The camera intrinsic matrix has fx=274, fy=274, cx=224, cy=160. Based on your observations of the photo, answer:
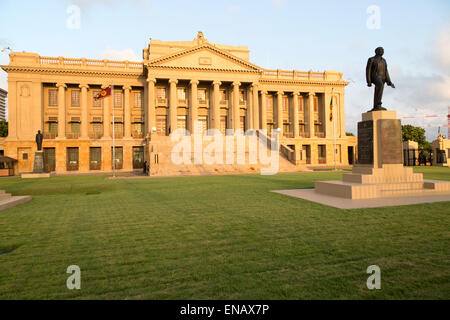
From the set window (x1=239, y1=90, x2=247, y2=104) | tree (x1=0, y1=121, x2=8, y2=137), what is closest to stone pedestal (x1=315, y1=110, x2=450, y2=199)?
window (x1=239, y1=90, x2=247, y2=104)

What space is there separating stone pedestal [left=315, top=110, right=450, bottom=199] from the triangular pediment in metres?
33.6

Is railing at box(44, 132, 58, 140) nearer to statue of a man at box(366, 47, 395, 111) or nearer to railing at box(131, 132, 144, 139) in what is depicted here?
railing at box(131, 132, 144, 139)

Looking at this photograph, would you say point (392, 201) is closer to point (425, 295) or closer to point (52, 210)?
point (425, 295)

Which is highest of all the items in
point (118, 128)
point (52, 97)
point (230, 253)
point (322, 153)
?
point (52, 97)

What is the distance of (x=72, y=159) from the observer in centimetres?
4097

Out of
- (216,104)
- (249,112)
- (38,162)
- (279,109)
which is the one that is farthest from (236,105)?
(38,162)

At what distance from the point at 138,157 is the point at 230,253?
133 feet

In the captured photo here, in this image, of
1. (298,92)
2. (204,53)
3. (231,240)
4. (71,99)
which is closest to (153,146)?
(204,53)

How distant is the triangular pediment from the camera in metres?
40.4

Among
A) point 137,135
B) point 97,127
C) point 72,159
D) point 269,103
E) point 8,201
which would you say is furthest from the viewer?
point 269,103

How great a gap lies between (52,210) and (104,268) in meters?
6.38

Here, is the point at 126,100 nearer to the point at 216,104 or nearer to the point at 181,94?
the point at 181,94

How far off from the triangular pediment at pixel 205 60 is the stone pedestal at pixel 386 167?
3360cm

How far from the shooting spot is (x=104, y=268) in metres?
4.08
